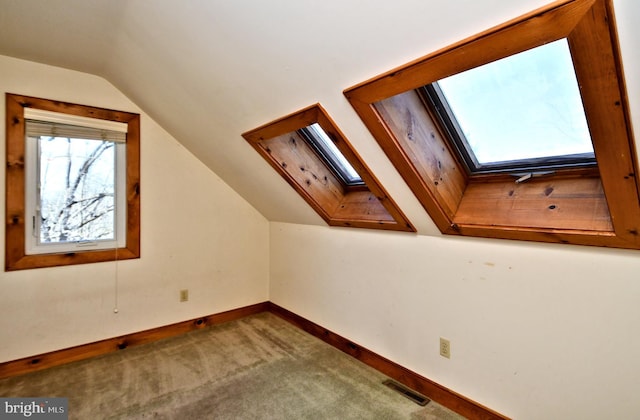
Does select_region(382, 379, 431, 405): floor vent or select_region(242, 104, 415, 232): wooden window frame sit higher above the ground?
select_region(242, 104, 415, 232): wooden window frame

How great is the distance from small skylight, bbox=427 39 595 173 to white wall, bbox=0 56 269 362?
7.71 ft

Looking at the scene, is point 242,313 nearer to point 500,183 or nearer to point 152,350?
point 152,350

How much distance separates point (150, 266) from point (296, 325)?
56.7 inches

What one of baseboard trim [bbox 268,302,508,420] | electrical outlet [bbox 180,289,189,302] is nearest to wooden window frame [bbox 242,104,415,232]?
baseboard trim [bbox 268,302,508,420]

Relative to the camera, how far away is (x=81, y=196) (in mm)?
2572

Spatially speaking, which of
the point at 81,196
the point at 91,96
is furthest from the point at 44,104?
the point at 81,196

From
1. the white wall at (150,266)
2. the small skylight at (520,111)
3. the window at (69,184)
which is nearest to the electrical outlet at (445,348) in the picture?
the small skylight at (520,111)

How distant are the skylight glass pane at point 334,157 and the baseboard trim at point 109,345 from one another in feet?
6.13

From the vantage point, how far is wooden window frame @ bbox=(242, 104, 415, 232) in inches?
71.2

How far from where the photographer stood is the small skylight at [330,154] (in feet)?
7.54

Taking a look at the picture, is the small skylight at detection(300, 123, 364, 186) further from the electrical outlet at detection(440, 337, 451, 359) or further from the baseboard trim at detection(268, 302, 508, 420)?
the baseboard trim at detection(268, 302, 508, 420)

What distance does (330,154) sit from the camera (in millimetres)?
2430

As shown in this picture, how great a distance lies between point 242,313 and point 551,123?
10.1ft

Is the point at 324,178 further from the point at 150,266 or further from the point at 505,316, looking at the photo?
the point at 150,266
